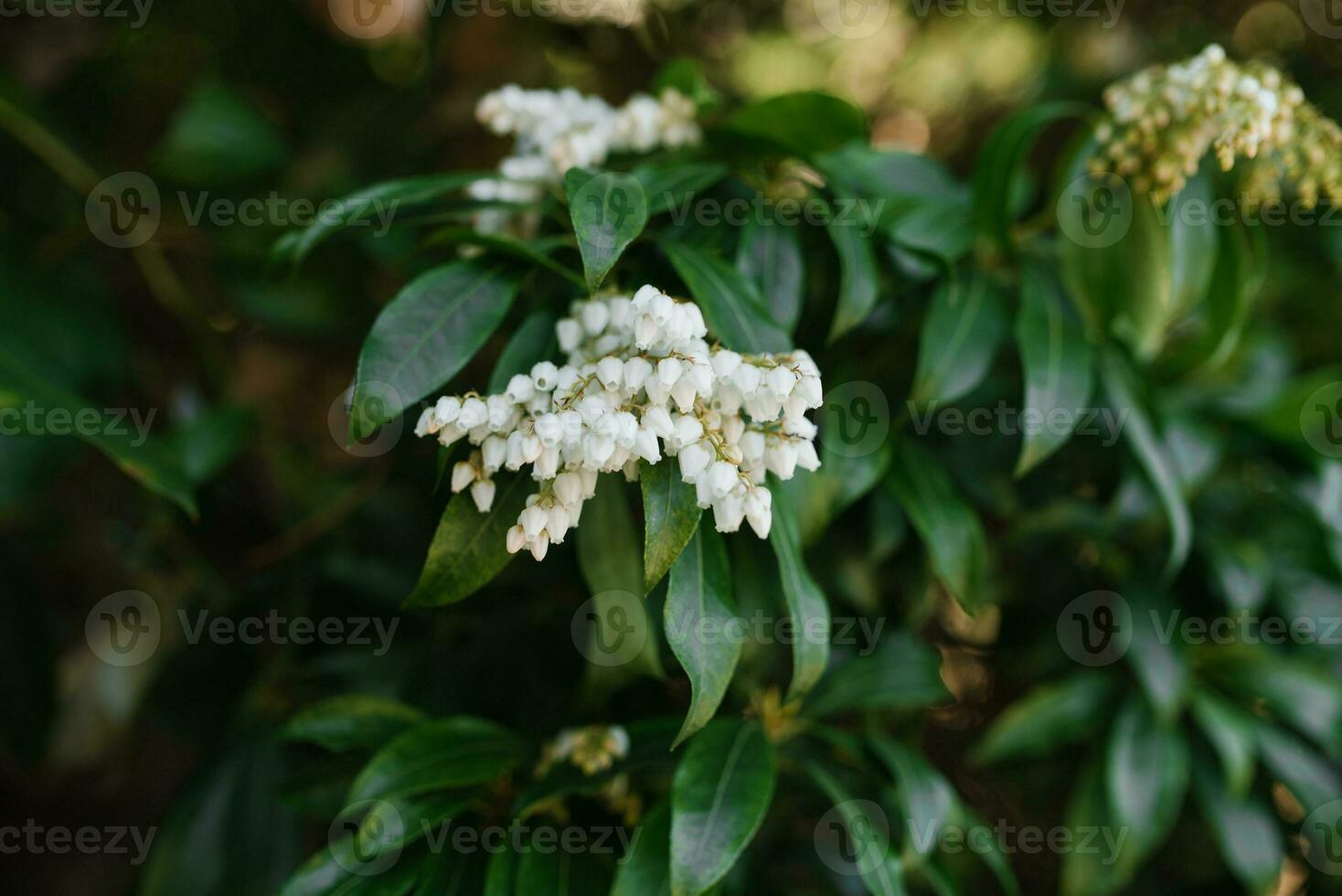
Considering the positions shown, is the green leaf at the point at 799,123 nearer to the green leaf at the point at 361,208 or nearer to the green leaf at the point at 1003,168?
the green leaf at the point at 1003,168

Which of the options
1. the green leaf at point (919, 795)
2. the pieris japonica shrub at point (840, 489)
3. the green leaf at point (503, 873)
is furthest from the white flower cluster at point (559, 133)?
the green leaf at point (919, 795)

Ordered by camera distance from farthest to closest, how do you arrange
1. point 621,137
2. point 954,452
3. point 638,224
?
point 954,452, point 621,137, point 638,224

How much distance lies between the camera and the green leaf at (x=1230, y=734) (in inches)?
Answer: 51.3

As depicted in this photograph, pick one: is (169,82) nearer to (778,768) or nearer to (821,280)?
(821,280)

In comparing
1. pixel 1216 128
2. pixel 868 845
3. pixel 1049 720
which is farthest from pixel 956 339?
pixel 1049 720

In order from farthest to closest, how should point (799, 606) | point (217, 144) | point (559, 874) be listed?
point (217, 144)
point (559, 874)
point (799, 606)

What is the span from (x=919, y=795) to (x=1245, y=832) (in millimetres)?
670

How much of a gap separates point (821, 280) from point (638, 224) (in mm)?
429

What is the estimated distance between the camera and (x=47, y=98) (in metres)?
1.71

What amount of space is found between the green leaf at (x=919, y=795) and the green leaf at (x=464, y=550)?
22.2 inches

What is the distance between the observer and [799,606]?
80cm

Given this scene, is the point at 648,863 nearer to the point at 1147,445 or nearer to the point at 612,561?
the point at 612,561

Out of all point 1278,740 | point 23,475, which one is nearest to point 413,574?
point 23,475

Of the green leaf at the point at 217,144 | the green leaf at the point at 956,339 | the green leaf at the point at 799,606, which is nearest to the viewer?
the green leaf at the point at 799,606
